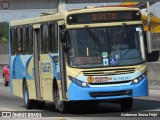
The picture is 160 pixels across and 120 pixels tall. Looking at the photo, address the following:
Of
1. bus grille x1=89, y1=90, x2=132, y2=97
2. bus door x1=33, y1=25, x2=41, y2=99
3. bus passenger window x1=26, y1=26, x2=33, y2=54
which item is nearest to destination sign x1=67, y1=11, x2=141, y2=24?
bus grille x1=89, y1=90, x2=132, y2=97

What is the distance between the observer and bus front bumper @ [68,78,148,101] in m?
17.8

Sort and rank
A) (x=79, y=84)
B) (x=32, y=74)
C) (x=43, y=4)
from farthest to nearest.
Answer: (x=43, y=4) < (x=32, y=74) < (x=79, y=84)

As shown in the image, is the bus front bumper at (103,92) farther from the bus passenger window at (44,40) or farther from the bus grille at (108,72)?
the bus passenger window at (44,40)

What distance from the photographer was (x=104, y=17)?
18.4 metres

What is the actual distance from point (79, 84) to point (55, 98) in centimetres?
159

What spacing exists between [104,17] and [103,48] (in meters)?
0.93

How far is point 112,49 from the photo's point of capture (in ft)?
59.3

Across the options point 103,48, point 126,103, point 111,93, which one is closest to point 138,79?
point 111,93

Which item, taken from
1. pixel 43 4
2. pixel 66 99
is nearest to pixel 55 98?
pixel 66 99

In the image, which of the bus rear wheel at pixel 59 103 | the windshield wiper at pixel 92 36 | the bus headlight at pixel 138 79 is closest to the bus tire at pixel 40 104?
the bus rear wheel at pixel 59 103

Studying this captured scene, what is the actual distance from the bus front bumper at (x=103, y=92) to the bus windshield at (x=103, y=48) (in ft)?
2.02

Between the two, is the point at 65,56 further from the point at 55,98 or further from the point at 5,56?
the point at 5,56

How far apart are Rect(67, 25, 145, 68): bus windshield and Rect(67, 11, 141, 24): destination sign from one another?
24 centimetres

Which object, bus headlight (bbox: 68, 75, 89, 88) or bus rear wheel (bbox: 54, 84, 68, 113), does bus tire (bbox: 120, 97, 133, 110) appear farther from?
bus headlight (bbox: 68, 75, 89, 88)
